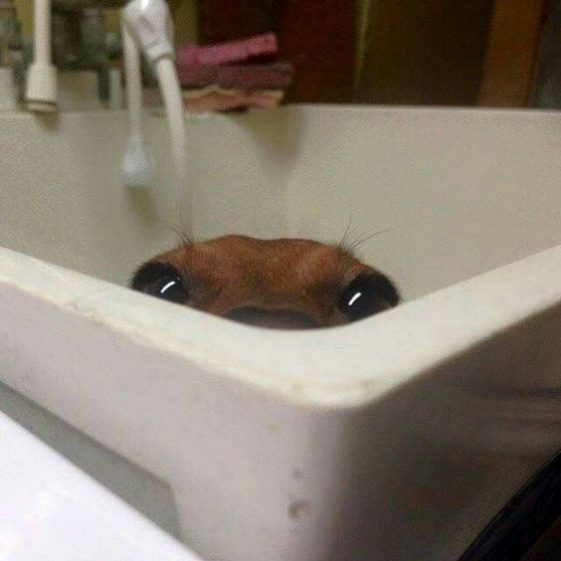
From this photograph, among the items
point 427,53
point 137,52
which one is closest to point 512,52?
point 427,53

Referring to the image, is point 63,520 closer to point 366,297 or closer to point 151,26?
point 366,297

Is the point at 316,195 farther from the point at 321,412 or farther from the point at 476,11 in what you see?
the point at 321,412

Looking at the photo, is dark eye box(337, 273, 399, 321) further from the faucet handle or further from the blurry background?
the blurry background

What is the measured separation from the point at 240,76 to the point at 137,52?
22 centimetres

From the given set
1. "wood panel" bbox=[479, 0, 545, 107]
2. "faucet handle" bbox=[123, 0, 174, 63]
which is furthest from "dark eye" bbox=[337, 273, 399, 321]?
"wood panel" bbox=[479, 0, 545, 107]

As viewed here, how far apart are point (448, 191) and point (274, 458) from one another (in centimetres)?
91

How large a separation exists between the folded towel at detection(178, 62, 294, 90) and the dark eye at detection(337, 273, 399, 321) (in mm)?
562

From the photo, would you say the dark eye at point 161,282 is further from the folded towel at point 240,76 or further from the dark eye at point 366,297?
the folded towel at point 240,76

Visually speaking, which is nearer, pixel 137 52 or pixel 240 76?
pixel 137 52

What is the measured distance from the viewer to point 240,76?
3.91 feet

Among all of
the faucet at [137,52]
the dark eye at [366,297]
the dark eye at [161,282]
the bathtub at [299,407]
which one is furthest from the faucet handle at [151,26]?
the bathtub at [299,407]

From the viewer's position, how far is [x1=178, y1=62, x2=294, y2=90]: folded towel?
3.90 feet

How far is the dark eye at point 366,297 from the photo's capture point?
0.74 metres

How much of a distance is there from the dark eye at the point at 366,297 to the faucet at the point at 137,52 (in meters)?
0.38
